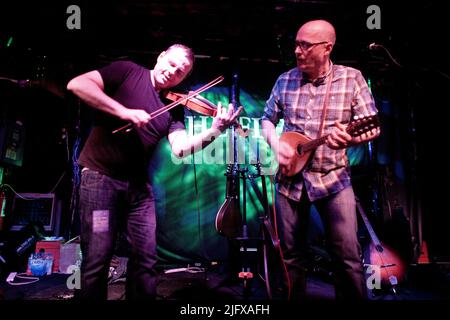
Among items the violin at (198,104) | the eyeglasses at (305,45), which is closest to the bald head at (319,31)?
the eyeglasses at (305,45)

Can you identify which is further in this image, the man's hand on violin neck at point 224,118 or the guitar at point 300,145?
the man's hand on violin neck at point 224,118

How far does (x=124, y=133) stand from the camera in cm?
234

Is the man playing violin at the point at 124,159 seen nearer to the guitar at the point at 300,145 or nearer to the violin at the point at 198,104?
the violin at the point at 198,104

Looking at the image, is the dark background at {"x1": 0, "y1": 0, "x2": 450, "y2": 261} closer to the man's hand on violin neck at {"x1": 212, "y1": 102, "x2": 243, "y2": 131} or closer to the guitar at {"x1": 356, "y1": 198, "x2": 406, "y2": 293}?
the guitar at {"x1": 356, "y1": 198, "x2": 406, "y2": 293}

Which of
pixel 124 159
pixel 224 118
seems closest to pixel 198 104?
pixel 224 118

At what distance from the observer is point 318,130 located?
8.54 ft

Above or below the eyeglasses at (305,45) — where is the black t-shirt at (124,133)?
below

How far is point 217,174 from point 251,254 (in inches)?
70.9

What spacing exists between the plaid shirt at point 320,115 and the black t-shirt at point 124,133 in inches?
46.4

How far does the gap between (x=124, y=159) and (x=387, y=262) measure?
12.6ft

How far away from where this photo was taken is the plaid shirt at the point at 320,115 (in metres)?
2.50

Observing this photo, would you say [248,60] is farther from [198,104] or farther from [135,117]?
[135,117]

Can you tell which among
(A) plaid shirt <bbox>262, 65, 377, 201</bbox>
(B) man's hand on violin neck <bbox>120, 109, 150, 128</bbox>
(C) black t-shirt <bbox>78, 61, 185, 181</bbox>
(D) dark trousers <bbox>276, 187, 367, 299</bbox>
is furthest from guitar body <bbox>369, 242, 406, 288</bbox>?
(B) man's hand on violin neck <bbox>120, 109, 150, 128</bbox>
